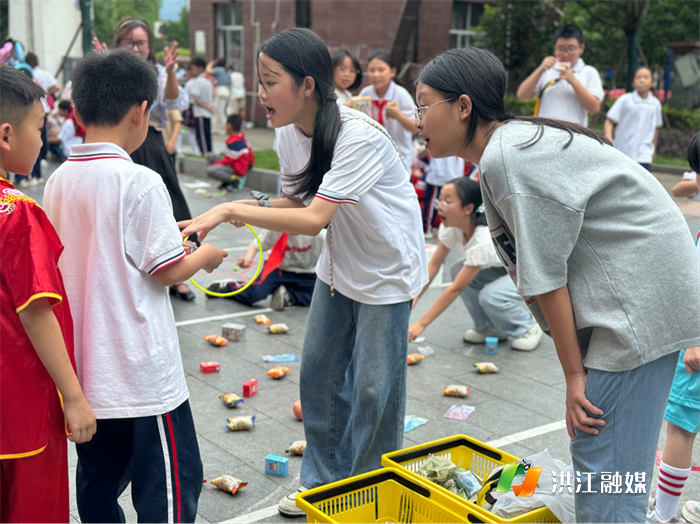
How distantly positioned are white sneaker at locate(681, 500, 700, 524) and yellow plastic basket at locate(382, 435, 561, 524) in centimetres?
89

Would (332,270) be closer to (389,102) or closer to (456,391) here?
(456,391)

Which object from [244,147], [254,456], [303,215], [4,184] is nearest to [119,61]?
[4,184]

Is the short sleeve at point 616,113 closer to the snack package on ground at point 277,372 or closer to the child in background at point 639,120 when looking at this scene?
the child in background at point 639,120

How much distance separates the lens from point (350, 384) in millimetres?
3107

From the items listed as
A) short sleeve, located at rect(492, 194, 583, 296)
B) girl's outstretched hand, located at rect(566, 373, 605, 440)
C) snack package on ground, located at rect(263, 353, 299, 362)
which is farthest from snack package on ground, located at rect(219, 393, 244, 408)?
short sleeve, located at rect(492, 194, 583, 296)

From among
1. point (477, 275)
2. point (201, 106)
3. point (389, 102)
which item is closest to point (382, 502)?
point (477, 275)

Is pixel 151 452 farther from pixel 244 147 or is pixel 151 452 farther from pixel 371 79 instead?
pixel 244 147

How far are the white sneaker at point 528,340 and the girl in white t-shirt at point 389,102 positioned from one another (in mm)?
2461

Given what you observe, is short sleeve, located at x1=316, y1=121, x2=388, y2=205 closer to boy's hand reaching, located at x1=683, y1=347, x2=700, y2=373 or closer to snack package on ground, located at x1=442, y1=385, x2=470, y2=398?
boy's hand reaching, located at x1=683, y1=347, x2=700, y2=373

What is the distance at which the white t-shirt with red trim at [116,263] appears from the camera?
2.14 m

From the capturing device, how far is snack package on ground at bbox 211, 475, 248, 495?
3.13m

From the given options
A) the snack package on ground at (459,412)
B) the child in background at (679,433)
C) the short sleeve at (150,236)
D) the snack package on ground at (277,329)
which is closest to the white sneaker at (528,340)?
the snack package on ground at (459,412)

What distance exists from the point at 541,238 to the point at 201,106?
13.7m

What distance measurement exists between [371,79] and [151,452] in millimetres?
5697
